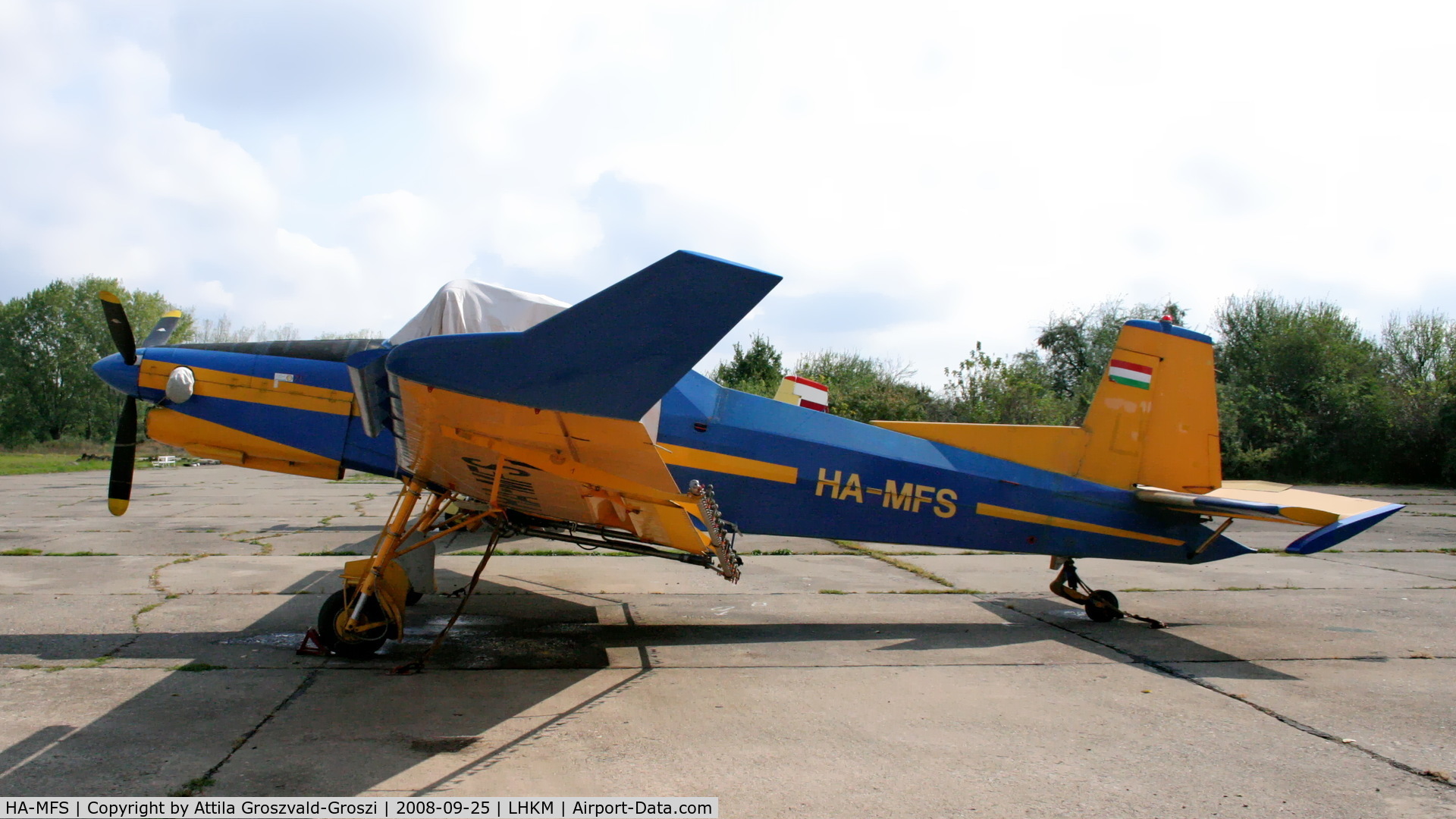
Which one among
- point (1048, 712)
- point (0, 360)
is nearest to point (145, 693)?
point (1048, 712)

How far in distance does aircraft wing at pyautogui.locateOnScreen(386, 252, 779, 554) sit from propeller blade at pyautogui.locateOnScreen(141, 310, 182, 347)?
3662 millimetres

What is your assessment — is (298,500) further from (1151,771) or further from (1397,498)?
(1397,498)

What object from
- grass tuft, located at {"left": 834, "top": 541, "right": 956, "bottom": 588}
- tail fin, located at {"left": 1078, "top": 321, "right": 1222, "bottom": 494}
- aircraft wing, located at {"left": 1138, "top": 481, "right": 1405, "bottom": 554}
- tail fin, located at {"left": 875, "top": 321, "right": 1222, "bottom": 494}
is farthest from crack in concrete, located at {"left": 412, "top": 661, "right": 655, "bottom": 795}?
grass tuft, located at {"left": 834, "top": 541, "right": 956, "bottom": 588}

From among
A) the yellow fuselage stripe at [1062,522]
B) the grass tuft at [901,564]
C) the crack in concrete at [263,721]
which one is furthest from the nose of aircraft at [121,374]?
the grass tuft at [901,564]

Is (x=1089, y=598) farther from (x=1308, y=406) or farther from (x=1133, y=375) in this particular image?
(x=1308, y=406)

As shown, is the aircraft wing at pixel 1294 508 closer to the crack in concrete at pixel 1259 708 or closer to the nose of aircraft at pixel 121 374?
the crack in concrete at pixel 1259 708

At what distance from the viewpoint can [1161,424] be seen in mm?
6969

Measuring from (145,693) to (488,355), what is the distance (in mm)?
3025

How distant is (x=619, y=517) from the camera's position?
535 centimetres

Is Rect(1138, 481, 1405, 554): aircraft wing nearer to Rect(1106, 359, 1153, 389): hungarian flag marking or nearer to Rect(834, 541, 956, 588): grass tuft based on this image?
Rect(1106, 359, 1153, 389): hungarian flag marking

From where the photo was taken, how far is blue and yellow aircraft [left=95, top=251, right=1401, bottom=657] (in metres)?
4.62

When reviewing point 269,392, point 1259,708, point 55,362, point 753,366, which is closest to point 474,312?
point 269,392

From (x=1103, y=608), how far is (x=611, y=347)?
5.73 metres

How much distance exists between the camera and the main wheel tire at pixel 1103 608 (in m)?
7.07
